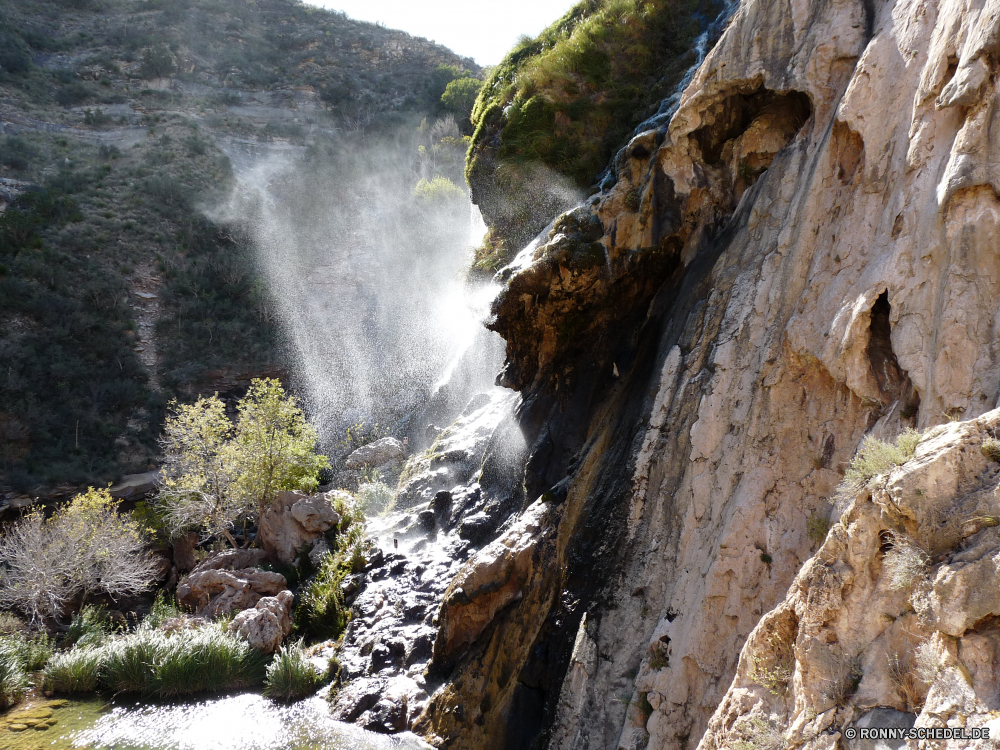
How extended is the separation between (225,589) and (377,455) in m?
6.70

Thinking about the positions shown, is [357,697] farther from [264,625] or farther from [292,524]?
[292,524]

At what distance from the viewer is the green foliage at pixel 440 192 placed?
3391 centimetres

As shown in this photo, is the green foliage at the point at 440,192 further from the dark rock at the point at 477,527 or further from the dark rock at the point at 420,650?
the dark rock at the point at 420,650

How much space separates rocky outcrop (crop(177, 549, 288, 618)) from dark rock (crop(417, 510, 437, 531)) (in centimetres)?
319

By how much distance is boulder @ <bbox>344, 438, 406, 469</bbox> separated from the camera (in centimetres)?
1853

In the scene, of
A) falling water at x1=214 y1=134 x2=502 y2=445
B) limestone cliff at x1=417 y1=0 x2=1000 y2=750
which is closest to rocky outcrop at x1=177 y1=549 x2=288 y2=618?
limestone cliff at x1=417 y1=0 x2=1000 y2=750

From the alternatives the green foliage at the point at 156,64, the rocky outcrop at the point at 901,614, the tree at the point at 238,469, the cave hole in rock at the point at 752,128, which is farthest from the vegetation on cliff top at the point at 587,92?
the green foliage at the point at 156,64

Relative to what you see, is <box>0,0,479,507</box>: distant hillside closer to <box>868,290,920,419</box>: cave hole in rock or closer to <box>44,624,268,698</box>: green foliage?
<box>44,624,268,698</box>: green foliage

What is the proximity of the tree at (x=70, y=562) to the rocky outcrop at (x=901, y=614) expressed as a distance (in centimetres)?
1341

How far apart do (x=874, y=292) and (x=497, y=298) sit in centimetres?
656

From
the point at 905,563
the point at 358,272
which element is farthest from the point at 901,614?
the point at 358,272

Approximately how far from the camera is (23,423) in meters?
22.5

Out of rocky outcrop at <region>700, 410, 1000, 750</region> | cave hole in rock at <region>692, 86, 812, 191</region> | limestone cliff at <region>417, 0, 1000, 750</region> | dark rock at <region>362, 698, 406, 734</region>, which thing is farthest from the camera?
dark rock at <region>362, 698, 406, 734</region>

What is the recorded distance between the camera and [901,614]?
3238 mm
